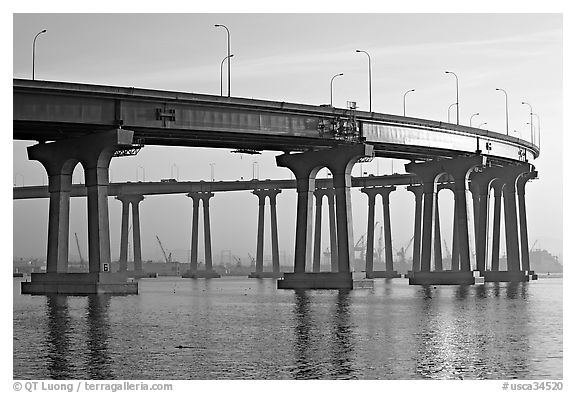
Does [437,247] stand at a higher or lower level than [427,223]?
lower

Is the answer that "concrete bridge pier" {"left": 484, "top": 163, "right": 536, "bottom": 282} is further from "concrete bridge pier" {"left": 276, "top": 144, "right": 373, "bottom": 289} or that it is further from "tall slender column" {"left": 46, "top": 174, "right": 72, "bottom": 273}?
"tall slender column" {"left": 46, "top": 174, "right": 72, "bottom": 273}

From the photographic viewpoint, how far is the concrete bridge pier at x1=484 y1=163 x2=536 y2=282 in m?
161

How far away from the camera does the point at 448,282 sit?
446 feet

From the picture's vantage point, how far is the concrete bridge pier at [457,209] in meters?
135

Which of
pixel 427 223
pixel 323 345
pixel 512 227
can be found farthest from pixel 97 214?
pixel 512 227

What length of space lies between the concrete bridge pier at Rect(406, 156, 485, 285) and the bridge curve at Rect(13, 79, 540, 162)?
254 inches

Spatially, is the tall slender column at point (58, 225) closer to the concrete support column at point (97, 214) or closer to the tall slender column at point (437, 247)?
the concrete support column at point (97, 214)

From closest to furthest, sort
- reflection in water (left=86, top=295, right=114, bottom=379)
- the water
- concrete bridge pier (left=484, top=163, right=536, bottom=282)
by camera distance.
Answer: reflection in water (left=86, top=295, right=114, bottom=379) → the water → concrete bridge pier (left=484, top=163, right=536, bottom=282)

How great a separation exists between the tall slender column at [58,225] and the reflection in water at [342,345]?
38.5 meters

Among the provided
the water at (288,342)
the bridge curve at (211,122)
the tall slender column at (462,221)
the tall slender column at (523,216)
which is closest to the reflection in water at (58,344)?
the water at (288,342)

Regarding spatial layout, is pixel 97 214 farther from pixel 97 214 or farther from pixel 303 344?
pixel 303 344

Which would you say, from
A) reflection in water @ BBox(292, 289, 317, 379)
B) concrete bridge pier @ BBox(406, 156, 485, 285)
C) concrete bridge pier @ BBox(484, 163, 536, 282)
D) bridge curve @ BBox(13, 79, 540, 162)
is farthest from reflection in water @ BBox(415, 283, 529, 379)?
concrete bridge pier @ BBox(484, 163, 536, 282)

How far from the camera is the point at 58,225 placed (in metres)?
100

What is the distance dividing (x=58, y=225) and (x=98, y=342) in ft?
188
